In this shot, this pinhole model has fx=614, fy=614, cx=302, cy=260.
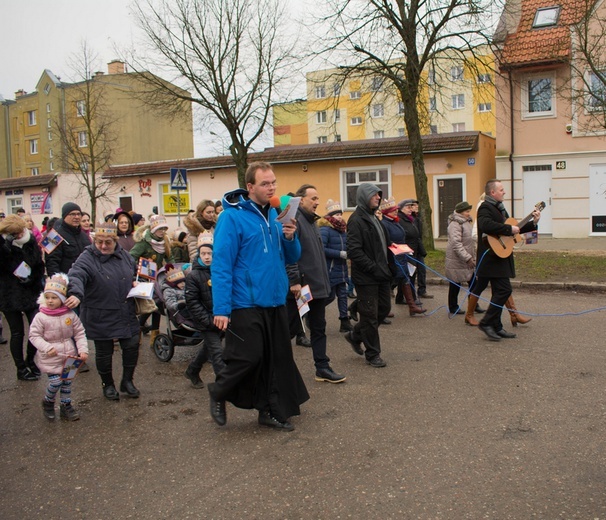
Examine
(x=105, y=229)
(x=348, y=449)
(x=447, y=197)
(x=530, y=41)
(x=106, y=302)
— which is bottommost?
(x=348, y=449)

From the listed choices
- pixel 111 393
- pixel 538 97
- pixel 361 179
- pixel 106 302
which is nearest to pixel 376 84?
pixel 361 179

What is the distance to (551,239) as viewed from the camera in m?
21.9

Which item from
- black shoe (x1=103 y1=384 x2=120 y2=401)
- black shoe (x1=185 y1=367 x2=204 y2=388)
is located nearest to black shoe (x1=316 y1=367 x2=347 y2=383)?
black shoe (x1=185 y1=367 x2=204 y2=388)

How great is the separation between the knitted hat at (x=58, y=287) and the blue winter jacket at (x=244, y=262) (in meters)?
1.54

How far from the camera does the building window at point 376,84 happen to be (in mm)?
17969

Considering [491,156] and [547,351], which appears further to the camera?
[491,156]

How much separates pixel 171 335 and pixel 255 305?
301 cm

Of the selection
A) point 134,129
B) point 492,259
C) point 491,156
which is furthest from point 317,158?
point 134,129

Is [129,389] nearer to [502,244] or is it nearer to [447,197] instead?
[502,244]

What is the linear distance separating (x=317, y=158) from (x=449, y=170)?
5.46 metres

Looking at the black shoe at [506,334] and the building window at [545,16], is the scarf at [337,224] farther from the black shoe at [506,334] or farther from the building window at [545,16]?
the building window at [545,16]

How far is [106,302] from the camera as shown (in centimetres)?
573

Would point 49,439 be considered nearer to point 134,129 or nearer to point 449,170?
point 449,170

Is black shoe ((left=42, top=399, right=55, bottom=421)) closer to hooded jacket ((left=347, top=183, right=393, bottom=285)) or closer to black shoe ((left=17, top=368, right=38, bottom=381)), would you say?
black shoe ((left=17, top=368, right=38, bottom=381))
